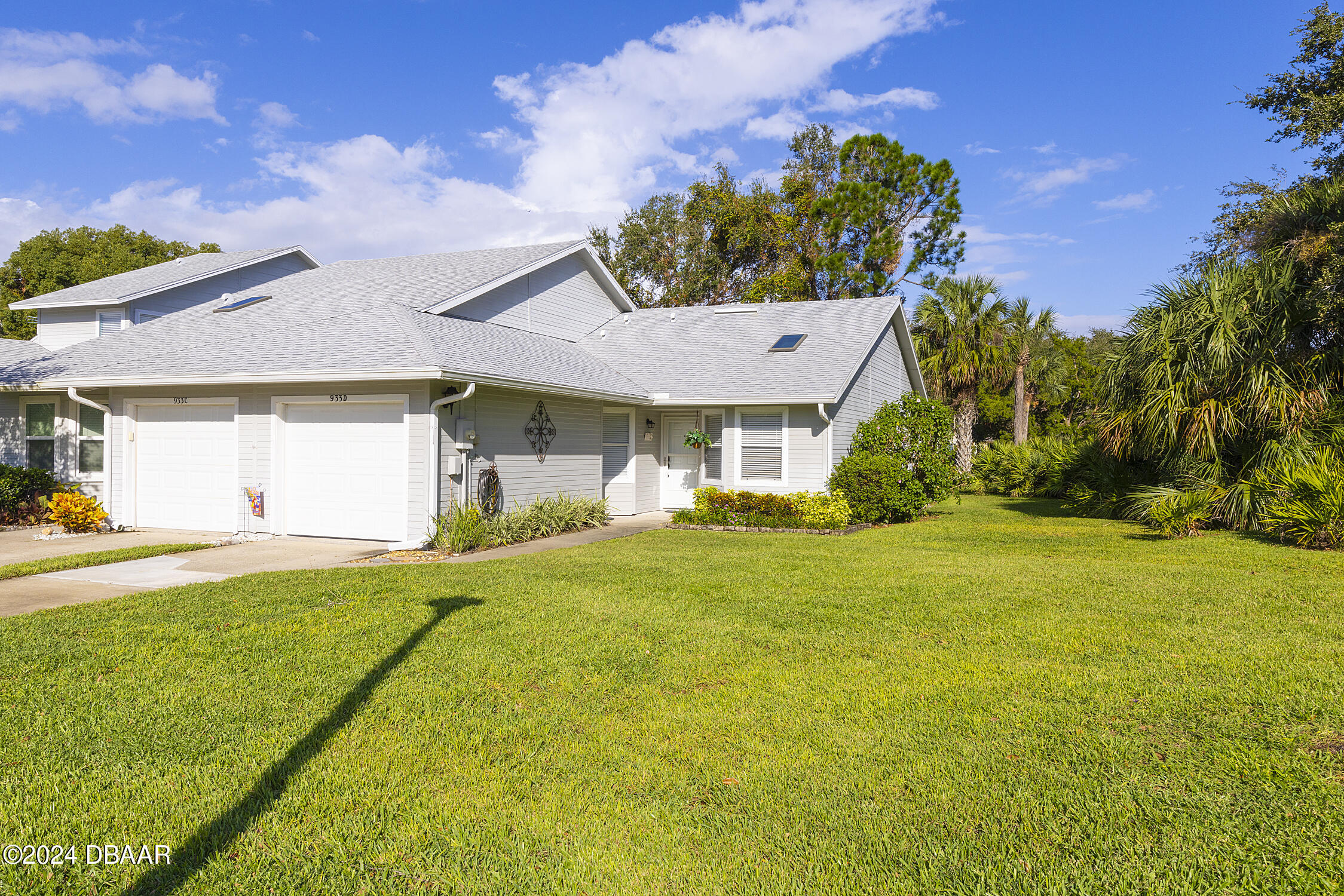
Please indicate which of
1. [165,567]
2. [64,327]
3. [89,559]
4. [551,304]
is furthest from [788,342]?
[64,327]

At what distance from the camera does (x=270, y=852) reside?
323 centimetres

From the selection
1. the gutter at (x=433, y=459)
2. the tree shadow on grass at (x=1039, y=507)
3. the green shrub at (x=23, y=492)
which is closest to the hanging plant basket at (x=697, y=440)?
the gutter at (x=433, y=459)

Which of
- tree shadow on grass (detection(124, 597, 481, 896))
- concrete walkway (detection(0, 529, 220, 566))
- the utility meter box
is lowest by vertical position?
tree shadow on grass (detection(124, 597, 481, 896))

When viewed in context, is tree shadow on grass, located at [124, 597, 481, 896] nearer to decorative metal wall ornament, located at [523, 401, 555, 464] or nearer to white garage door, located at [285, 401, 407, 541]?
white garage door, located at [285, 401, 407, 541]

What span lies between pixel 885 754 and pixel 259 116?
72.6 feet

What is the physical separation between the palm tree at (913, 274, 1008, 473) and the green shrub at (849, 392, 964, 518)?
9.49 meters

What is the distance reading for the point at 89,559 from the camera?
9.95 metres

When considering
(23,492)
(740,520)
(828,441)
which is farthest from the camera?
(828,441)

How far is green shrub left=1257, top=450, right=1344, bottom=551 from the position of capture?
34.6 feet

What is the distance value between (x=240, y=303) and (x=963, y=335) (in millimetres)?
22087

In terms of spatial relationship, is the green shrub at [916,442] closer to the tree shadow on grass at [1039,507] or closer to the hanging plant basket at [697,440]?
the tree shadow on grass at [1039,507]

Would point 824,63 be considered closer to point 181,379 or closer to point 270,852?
point 181,379

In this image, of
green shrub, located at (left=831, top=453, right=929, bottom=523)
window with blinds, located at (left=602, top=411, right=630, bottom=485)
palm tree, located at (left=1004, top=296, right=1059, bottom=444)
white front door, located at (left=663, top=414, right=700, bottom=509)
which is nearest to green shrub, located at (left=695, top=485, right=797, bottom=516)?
green shrub, located at (left=831, top=453, right=929, bottom=523)

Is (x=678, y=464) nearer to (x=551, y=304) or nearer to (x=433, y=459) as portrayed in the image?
(x=551, y=304)
